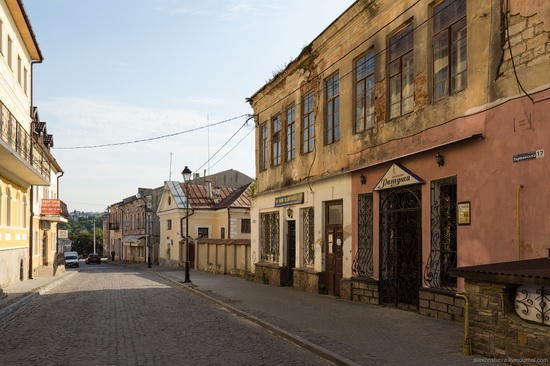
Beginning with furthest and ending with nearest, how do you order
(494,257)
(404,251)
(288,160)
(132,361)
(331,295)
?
(288,160) < (331,295) < (404,251) < (494,257) < (132,361)

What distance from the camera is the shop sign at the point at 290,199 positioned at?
751 inches

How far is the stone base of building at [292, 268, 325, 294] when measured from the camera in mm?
17312

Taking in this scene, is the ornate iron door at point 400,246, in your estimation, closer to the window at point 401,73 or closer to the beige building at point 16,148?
the window at point 401,73

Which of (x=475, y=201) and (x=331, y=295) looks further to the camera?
(x=331, y=295)

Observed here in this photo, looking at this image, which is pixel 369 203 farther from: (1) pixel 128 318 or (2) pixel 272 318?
(1) pixel 128 318

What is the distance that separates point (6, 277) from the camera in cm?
2183

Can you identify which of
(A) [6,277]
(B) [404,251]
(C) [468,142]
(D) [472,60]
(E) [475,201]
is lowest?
(A) [6,277]

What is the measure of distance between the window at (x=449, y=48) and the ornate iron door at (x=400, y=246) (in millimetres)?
2378

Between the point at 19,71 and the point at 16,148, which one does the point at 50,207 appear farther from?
the point at 16,148

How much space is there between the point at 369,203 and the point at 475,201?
445 centimetres

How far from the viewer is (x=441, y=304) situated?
11289 mm

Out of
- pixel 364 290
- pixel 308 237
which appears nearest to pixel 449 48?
pixel 364 290

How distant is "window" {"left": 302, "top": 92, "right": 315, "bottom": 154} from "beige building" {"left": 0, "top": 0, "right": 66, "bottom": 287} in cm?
951

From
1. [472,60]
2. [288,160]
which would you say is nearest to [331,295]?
[288,160]
